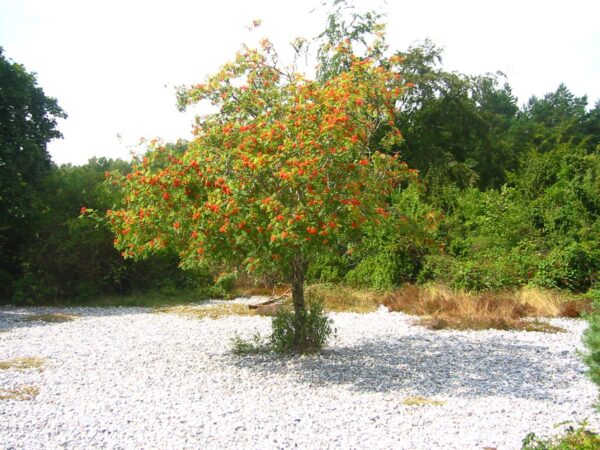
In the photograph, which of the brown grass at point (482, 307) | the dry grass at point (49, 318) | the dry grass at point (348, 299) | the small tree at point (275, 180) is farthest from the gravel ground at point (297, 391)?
the dry grass at point (348, 299)

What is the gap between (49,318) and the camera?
469 inches

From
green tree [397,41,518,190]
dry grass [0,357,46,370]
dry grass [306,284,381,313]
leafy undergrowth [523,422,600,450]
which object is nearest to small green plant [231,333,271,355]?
dry grass [0,357,46,370]

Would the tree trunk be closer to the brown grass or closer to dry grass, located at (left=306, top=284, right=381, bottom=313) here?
the brown grass

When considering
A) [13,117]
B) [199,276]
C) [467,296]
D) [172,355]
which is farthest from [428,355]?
[13,117]

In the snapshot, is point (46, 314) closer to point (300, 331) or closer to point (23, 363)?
point (23, 363)

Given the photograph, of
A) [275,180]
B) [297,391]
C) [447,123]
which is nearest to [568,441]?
[297,391]

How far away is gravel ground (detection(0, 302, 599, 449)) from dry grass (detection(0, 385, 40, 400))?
123mm

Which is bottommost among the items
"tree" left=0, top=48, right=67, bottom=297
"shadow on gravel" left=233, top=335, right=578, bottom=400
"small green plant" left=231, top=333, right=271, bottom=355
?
"shadow on gravel" left=233, top=335, right=578, bottom=400

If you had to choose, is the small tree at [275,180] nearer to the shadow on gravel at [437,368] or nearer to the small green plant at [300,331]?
the small green plant at [300,331]

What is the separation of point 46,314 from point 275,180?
8.36 m

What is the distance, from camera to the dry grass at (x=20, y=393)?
595 cm

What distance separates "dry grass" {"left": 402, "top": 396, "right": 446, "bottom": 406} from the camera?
219 inches

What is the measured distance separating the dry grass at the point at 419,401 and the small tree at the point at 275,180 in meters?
1.89

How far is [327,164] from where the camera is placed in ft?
20.6
